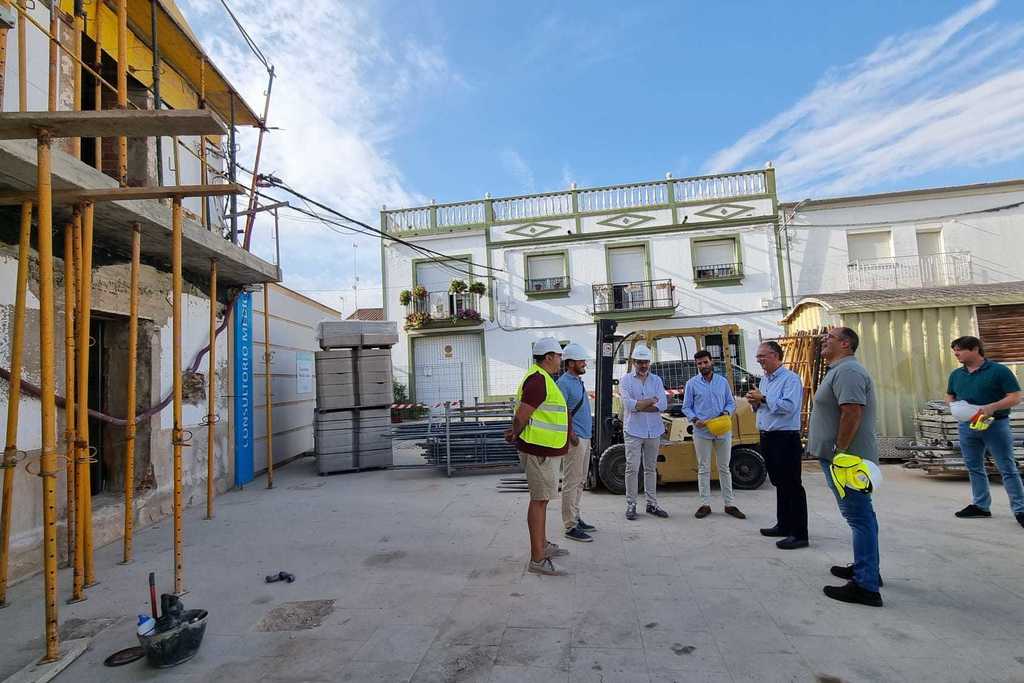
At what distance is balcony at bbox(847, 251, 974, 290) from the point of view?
17297mm

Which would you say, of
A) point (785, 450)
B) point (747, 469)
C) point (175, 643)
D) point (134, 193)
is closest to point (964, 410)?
point (785, 450)

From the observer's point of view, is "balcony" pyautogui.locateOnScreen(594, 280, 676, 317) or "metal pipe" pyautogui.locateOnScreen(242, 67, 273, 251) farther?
"balcony" pyautogui.locateOnScreen(594, 280, 676, 317)

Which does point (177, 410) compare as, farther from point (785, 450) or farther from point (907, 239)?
point (907, 239)

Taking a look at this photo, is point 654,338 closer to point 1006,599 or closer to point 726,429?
point 726,429

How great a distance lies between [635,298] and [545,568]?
15916 millimetres

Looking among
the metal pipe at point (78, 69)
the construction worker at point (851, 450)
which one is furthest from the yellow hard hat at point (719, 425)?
the metal pipe at point (78, 69)

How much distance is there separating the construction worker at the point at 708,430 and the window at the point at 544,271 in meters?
14.1

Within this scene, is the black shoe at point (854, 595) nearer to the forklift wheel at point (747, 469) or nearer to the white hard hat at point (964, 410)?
the white hard hat at point (964, 410)

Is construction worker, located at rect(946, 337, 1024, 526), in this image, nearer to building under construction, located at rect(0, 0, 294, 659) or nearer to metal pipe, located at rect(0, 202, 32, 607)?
building under construction, located at rect(0, 0, 294, 659)

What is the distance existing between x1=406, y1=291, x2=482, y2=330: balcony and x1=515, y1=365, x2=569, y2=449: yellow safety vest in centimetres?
1529

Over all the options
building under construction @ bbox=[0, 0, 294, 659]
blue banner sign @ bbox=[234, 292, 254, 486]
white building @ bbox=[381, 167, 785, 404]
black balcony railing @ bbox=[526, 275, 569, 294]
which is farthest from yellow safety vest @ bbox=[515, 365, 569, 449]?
black balcony railing @ bbox=[526, 275, 569, 294]

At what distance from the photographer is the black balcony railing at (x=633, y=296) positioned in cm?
1884

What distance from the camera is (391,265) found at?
65.9 ft

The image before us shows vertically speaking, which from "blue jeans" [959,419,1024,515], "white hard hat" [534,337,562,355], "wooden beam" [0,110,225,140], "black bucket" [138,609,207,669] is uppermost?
"wooden beam" [0,110,225,140]
